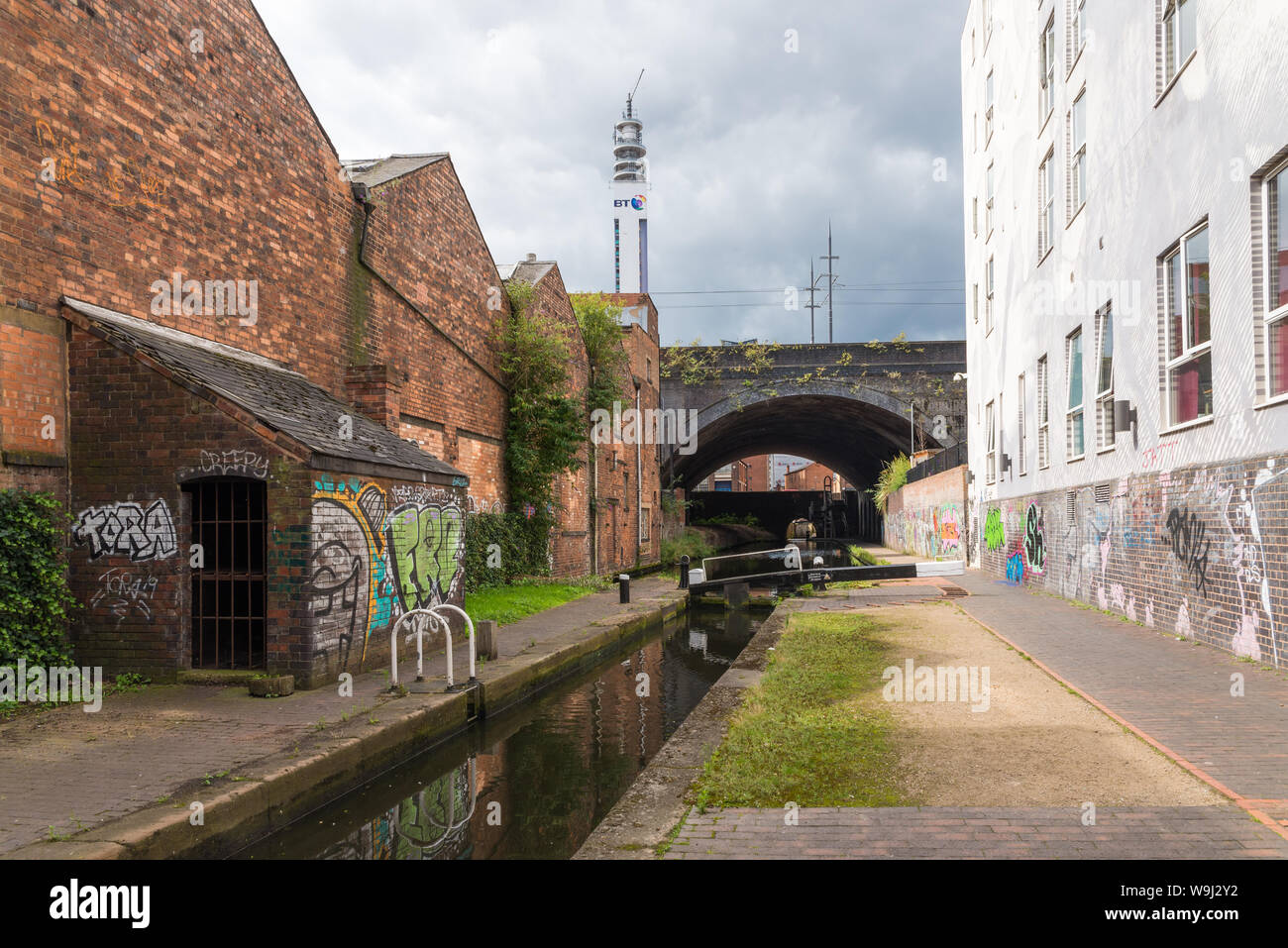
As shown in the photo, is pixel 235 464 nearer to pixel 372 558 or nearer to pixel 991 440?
pixel 372 558

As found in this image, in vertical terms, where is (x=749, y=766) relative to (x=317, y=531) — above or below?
below

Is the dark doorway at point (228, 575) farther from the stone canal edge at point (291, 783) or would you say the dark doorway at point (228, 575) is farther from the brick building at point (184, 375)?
the stone canal edge at point (291, 783)

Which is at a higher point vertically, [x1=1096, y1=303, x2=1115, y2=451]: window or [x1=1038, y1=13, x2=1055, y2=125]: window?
[x1=1038, y1=13, x2=1055, y2=125]: window

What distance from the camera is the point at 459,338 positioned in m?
15.4

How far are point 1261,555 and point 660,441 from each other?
26.2 metres

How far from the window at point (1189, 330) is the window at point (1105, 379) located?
6.76 ft

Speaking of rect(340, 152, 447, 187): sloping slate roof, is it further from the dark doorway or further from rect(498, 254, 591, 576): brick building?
the dark doorway

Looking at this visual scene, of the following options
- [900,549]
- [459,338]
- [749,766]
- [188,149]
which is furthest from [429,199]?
[900,549]

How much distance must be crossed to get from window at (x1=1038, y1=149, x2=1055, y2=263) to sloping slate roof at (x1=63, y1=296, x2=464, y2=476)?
451 inches

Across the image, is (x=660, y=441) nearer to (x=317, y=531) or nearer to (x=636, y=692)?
(x=636, y=692)

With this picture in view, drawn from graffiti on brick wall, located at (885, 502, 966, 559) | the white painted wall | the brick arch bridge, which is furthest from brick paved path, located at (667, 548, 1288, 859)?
the brick arch bridge

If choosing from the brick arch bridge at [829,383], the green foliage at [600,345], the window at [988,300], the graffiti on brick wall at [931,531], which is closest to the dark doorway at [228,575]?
the green foliage at [600,345]

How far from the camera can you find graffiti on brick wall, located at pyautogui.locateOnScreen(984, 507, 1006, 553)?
60.2ft

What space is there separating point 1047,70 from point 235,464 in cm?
1531
